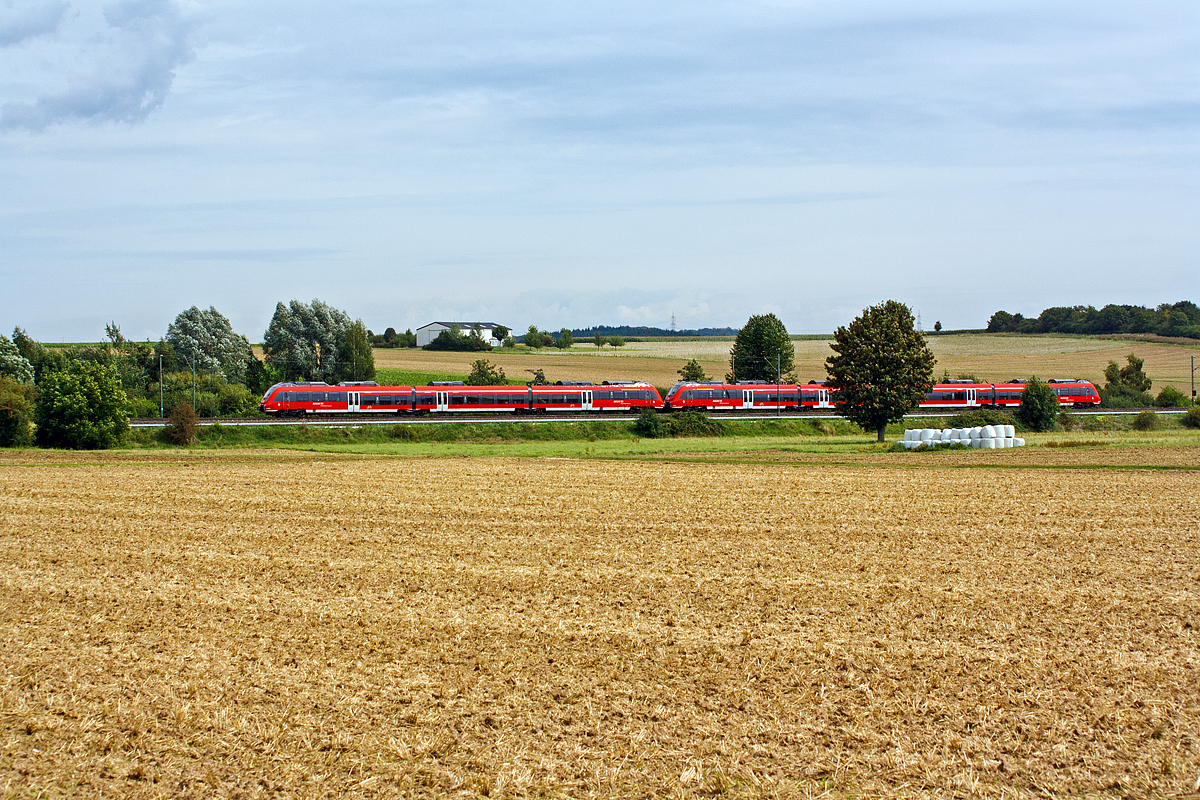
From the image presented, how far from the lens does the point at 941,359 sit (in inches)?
5295

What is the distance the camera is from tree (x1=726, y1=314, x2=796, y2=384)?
377 ft

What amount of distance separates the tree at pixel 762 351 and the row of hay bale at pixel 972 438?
59.6 meters

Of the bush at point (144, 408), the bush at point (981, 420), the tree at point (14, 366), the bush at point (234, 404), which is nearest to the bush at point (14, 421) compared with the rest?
the bush at point (144, 408)

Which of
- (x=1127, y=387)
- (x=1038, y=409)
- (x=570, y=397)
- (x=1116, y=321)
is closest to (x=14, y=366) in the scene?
(x=570, y=397)

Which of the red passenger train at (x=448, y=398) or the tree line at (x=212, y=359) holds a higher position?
the tree line at (x=212, y=359)

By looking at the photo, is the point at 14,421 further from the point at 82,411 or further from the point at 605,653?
the point at 605,653

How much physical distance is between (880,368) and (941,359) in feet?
267

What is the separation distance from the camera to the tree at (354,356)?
111 m

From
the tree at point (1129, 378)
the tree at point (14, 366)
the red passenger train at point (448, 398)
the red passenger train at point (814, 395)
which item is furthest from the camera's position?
the tree at point (1129, 378)

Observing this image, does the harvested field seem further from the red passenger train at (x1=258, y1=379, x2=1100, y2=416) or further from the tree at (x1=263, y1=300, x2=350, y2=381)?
the tree at (x1=263, y1=300, x2=350, y2=381)

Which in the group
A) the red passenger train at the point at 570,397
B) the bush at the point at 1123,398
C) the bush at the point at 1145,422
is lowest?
the bush at the point at 1145,422

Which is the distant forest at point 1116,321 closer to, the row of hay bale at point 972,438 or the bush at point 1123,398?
the bush at point 1123,398

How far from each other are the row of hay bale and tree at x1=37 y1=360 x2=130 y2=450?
4897 cm

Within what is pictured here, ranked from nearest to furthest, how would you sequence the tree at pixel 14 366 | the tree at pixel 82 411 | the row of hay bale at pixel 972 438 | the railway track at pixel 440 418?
the row of hay bale at pixel 972 438
the tree at pixel 82 411
the railway track at pixel 440 418
the tree at pixel 14 366
